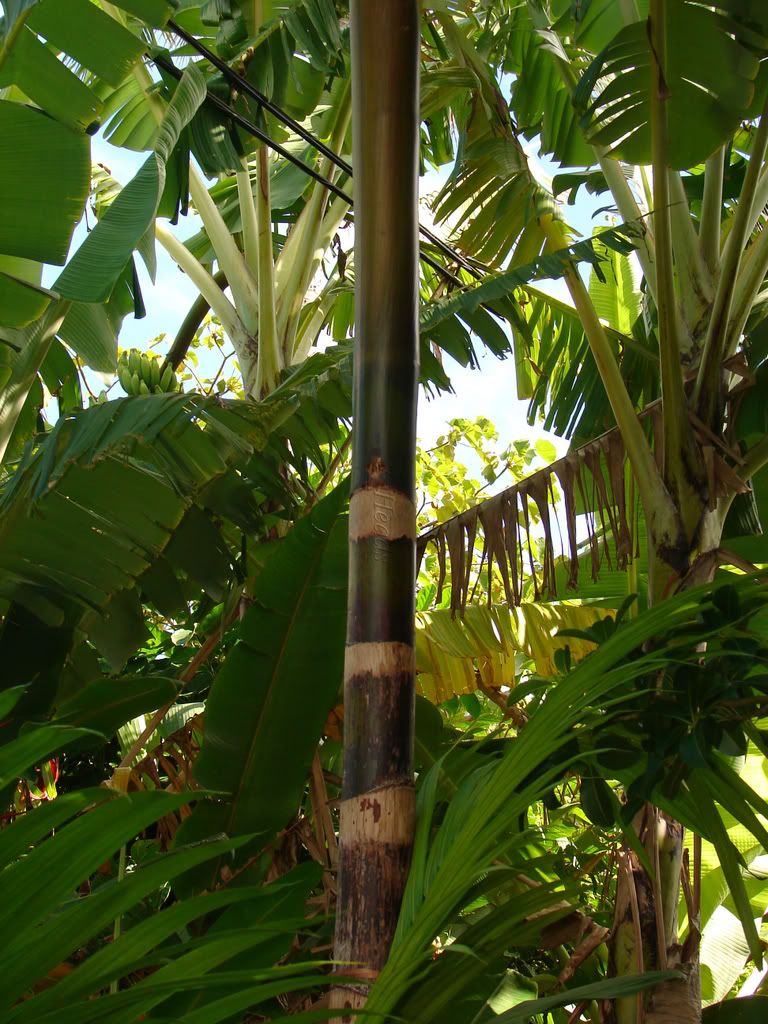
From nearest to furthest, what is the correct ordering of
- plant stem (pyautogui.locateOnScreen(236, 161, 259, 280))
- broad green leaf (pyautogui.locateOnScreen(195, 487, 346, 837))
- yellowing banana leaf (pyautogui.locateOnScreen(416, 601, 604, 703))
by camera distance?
broad green leaf (pyautogui.locateOnScreen(195, 487, 346, 837)) → yellowing banana leaf (pyautogui.locateOnScreen(416, 601, 604, 703)) → plant stem (pyautogui.locateOnScreen(236, 161, 259, 280))

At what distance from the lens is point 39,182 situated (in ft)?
6.42

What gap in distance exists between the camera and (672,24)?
6.82 ft

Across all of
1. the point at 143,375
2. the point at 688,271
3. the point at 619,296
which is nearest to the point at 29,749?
the point at 688,271

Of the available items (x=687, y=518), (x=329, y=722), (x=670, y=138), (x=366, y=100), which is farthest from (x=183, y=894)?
(x=670, y=138)

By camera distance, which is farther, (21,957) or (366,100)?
(366,100)

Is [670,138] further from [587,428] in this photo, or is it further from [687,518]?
[587,428]

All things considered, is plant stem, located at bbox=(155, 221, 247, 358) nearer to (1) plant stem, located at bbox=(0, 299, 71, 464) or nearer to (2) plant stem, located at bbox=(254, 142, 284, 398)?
(2) plant stem, located at bbox=(254, 142, 284, 398)

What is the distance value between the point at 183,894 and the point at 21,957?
101cm

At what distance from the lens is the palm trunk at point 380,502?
98cm

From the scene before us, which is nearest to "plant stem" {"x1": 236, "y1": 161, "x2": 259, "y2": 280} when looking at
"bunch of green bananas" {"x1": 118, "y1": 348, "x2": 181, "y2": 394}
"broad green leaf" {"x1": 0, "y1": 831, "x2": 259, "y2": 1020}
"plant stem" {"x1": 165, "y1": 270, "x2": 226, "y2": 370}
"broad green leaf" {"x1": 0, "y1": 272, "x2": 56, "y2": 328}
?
"plant stem" {"x1": 165, "y1": 270, "x2": 226, "y2": 370}

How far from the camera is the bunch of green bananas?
2949 mm

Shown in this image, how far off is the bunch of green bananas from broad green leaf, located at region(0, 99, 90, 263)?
Result: 96 centimetres

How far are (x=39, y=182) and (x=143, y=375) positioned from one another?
3.74ft

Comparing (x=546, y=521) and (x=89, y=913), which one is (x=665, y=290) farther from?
(x=89, y=913)
